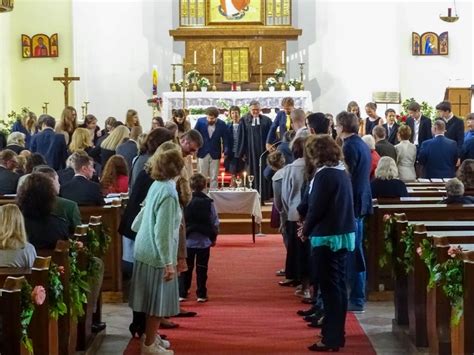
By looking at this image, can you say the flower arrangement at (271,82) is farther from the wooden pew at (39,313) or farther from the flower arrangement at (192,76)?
the wooden pew at (39,313)

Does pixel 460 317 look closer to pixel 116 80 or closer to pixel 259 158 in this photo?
pixel 259 158

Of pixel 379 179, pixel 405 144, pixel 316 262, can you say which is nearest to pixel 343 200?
pixel 316 262

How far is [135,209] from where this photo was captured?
27.2ft

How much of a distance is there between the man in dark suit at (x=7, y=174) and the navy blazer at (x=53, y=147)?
2.07 m

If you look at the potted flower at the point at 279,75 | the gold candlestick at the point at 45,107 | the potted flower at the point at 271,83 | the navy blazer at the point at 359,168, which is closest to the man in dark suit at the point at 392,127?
the potted flower at the point at 271,83

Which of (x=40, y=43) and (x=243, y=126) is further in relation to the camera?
(x=40, y=43)

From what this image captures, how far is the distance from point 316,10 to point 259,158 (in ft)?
30.0

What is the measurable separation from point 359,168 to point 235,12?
49.1 feet

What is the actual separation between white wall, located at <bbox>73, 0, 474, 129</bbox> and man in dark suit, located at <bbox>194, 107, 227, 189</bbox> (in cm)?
795

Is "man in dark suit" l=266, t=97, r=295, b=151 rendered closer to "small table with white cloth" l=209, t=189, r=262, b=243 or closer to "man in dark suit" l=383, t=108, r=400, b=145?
"man in dark suit" l=383, t=108, r=400, b=145

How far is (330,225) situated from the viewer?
8.11m

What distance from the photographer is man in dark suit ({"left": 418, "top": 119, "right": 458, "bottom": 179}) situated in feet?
46.9

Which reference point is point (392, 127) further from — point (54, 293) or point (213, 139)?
point (54, 293)

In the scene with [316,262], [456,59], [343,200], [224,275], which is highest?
[456,59]
